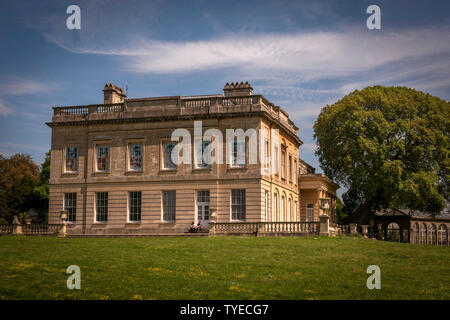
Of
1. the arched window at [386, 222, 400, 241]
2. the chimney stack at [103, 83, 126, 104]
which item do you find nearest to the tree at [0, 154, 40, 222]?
the chimney stack at [103, 83, 126, 104]

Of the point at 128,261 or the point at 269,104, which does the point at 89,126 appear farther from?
the point at 128,261

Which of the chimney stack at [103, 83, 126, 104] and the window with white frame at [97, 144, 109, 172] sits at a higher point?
the chimney stack at [103, 83, 126, 104]

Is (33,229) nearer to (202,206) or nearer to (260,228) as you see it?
(202,206)

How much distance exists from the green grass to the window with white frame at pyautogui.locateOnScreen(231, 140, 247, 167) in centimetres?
1232

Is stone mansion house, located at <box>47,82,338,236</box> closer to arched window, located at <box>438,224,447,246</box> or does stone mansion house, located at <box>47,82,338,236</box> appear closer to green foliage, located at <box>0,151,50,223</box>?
green foliage, located at <box>0,151,50,223</box>

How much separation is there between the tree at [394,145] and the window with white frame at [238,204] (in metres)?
11.3

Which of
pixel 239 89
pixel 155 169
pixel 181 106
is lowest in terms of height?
pixel 155 169

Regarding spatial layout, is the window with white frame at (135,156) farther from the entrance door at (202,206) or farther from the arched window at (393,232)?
the arched window at (393,232)

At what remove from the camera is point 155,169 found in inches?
1564

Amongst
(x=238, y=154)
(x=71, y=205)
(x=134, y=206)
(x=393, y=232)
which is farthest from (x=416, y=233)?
(x=71, y=205)

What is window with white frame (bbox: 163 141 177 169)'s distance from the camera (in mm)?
39594

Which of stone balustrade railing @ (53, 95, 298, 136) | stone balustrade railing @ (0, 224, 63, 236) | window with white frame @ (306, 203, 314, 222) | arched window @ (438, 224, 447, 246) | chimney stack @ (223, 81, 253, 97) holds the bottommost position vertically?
arched window @ (438, 224, 447, 246)

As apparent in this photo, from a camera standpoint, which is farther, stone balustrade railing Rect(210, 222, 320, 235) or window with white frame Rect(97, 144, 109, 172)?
window with white frame Rect(97, 144, 109, 172)

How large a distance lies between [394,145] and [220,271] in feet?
96.8
